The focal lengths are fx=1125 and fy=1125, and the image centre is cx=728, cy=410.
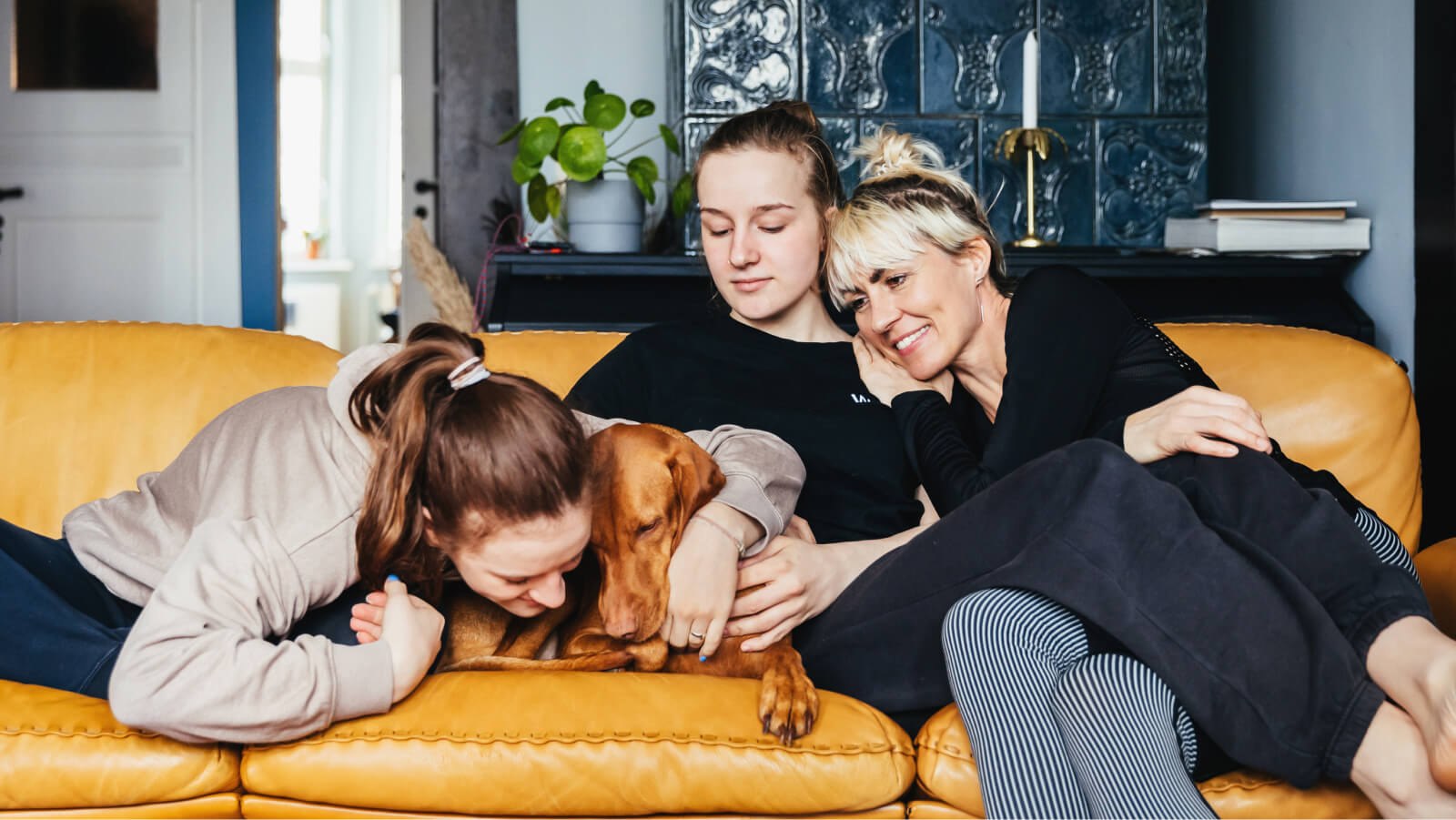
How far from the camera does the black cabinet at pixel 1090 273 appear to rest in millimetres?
2727

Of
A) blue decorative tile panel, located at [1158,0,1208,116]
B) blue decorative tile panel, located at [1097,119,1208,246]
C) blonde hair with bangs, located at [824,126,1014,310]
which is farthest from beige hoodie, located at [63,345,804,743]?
blue decorative tile panel, located at [1158,0,1208,116]

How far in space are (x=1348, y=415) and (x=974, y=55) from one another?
1609mm

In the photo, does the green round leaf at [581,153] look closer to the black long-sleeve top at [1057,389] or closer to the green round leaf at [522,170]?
the green round leaf at [522,170]

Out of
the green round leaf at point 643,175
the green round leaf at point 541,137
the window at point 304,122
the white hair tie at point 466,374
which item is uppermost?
the window at point 304,122

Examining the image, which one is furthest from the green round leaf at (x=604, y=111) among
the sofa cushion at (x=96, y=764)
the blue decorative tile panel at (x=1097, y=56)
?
the sofa cushion at (x=96, y=764)

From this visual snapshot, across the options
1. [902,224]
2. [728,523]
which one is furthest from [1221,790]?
[902,224]

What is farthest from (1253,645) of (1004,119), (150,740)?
(1004,119)

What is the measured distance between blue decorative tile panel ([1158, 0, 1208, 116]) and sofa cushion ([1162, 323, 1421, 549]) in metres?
1.40

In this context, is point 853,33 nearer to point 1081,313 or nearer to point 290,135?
point 1081,313

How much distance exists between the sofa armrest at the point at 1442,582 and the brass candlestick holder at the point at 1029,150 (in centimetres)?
145

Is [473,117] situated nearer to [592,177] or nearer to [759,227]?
[592,177]

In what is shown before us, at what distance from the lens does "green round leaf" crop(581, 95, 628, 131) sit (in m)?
2.83

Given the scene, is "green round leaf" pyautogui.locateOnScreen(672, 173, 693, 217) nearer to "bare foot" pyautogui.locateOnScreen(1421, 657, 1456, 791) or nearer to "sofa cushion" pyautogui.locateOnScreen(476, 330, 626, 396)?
"sofa cushion" pyautogui.locateOnScreen(476, 330, 626, 396)

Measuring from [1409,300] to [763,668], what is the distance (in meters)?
1.98
